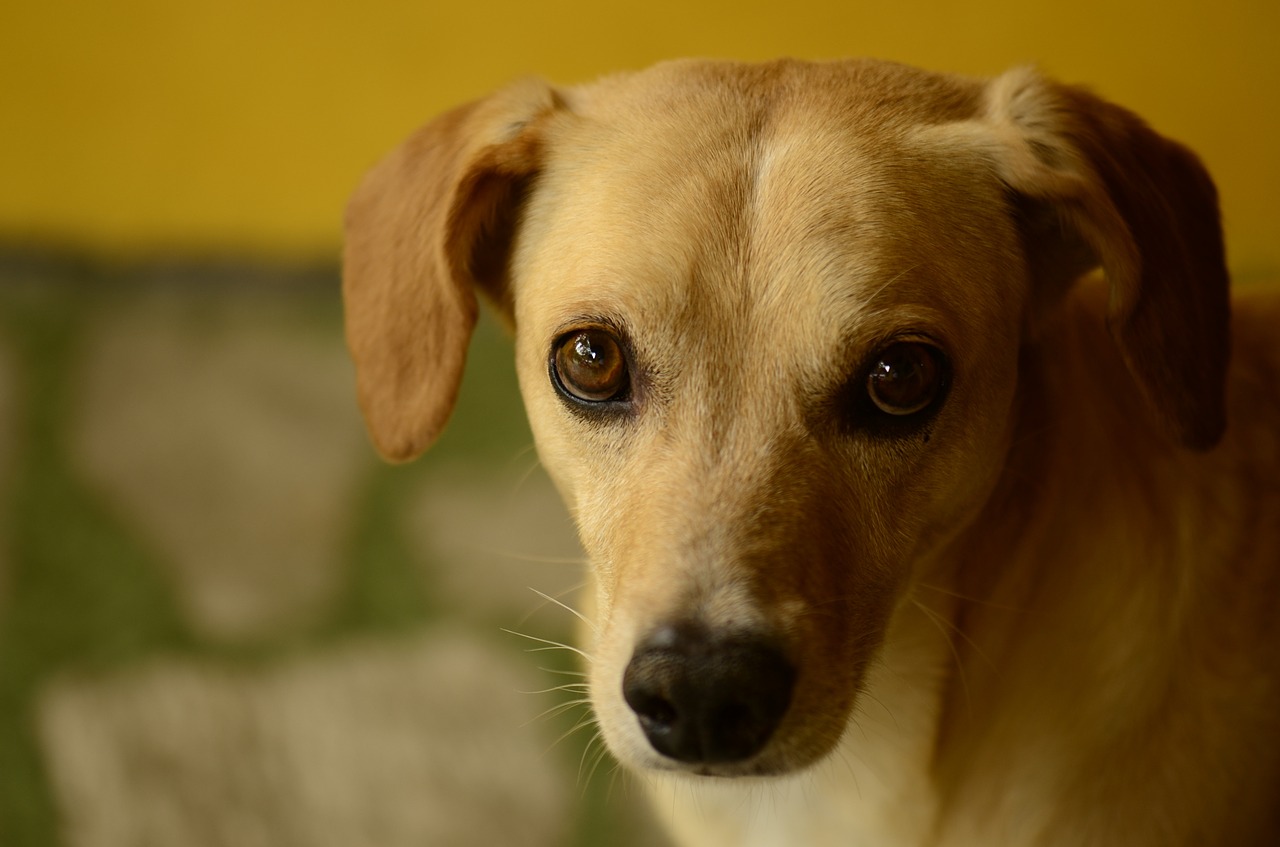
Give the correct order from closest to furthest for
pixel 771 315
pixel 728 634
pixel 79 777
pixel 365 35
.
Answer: pixel 728 634 < pixel 771 315 < pixel 79 777 < pixel 365 35

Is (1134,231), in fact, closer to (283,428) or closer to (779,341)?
(779,341)

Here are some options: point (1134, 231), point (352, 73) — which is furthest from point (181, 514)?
point (1134, 231)

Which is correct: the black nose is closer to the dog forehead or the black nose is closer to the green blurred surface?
the dog forehead

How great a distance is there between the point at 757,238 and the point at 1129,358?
19.0 inches

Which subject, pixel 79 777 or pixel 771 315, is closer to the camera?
pixel 771 315

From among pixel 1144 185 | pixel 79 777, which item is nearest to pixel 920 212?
pixel 1144 185

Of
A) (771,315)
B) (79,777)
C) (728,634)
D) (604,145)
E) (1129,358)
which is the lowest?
(79,777)

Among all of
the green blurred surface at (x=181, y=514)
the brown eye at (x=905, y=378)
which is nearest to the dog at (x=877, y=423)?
the brown eye at (x=905, y=378)

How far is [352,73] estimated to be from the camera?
343cm

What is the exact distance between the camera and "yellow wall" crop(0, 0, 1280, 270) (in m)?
3.10

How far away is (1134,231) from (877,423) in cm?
39

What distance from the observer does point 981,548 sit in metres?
1.50

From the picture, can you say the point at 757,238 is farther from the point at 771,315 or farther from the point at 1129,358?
the point at 1129,358

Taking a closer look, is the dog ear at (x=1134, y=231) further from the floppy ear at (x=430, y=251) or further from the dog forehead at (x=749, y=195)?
the floppy ear at (x=430, y=251)
